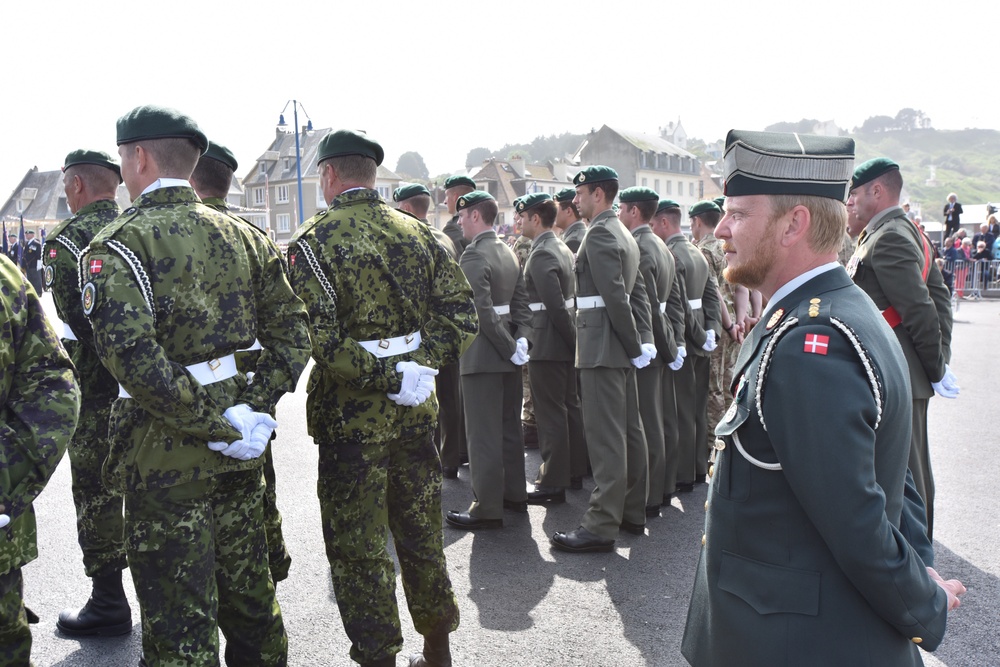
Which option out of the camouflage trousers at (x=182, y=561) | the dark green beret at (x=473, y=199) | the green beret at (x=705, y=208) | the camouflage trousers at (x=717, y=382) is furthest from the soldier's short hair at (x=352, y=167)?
the green beret at (x=705, y=208)

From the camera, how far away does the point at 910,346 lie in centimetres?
462

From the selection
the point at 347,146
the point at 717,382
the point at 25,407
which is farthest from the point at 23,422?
the point at 717,382

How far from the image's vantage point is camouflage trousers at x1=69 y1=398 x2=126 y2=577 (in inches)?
152

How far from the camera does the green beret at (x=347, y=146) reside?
11.7ft

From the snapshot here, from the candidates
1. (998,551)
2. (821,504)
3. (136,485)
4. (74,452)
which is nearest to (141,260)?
(136,485)

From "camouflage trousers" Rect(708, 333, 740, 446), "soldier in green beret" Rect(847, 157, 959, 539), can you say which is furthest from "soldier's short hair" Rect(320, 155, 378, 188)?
"camouflage trousers" Rect(708, 333, 740, 446)

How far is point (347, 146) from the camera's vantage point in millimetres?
3580

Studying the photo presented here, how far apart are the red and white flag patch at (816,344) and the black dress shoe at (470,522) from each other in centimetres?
407

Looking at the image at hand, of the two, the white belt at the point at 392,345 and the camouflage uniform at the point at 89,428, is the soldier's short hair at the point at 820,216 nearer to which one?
the white belt at the point at 392,345

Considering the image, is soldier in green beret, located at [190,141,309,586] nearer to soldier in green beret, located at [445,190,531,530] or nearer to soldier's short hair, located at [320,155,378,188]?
soldier's short hair, located at [320,155,378,188]

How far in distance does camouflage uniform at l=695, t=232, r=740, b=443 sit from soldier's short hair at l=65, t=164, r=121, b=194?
499 cm

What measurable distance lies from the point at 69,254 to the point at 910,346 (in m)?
4.58

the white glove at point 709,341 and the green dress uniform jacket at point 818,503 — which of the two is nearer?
the green dress uniform jacket at point 818,503

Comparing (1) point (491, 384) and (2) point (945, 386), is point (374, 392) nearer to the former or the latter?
(1) point (491, 384)
